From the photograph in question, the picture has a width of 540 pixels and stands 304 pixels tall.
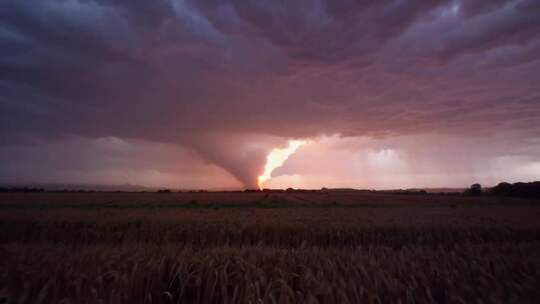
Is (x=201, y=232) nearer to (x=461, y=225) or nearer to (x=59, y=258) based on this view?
(x=59, y=258)

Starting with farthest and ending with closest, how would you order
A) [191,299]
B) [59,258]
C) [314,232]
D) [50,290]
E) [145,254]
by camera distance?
[314,232], [145,254], [59,258], [191,299], [50,290]

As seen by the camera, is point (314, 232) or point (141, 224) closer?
point (314, 232)

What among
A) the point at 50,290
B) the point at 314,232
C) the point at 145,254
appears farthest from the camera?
the point at 314,232

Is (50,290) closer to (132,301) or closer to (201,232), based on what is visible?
(132,301)

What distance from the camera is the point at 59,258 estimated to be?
3.62 meters

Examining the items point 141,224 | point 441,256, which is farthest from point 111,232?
point 441,256

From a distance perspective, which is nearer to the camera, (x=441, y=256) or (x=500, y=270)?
(x=500, y=270)

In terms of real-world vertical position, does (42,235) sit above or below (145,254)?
below

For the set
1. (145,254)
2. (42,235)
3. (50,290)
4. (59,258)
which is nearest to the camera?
(50,290)

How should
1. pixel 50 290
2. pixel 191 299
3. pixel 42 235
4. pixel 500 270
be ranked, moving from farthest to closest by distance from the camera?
1. pixel 42 235
2. pixel 500 270
3. pixel 191 299
4. pixel 50 290

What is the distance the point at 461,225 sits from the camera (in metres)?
9.98

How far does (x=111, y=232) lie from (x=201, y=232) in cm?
334

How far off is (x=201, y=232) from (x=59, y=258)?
18.3 feet

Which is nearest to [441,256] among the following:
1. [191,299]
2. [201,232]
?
[191,299]
